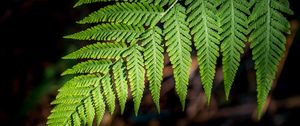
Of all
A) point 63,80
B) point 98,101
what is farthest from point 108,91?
point 63,80

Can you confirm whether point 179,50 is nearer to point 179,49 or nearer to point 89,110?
point 179,49

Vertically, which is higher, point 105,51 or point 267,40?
point 105,51

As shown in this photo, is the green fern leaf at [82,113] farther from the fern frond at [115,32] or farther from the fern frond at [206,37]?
the fern frond at [206,37]

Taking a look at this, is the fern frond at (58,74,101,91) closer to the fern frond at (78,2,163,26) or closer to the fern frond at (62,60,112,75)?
the fern frond at (62,60,112,75)

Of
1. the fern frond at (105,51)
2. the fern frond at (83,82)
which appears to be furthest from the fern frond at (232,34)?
the fern frond at (83,82)

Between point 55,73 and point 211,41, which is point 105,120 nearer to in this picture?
point 55,73

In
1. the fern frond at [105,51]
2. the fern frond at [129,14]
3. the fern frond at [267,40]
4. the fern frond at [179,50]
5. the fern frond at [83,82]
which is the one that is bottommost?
the fern frond at [267,40]

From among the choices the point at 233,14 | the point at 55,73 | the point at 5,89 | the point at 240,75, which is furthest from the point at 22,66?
the point at 233,14
